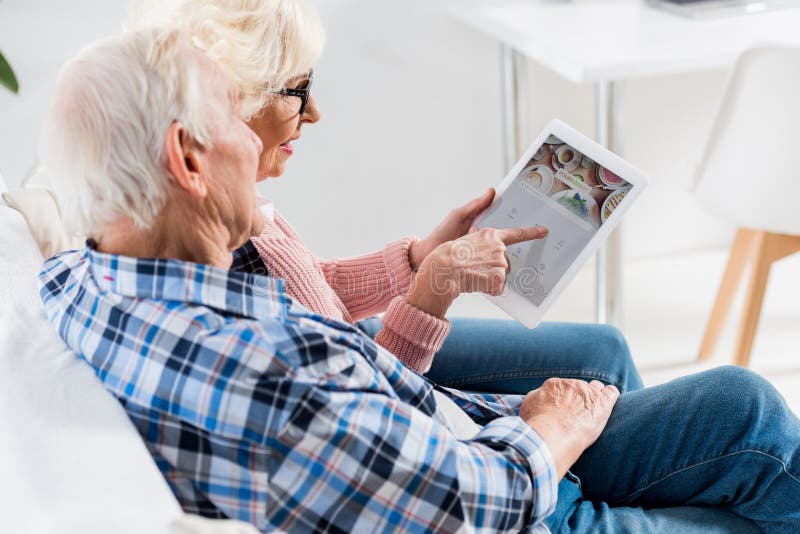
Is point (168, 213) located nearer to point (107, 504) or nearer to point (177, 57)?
point (177, 57)

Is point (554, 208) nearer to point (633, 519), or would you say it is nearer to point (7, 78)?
point (633, 519)

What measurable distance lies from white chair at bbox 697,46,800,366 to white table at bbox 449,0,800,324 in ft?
0.27

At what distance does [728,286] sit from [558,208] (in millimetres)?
992

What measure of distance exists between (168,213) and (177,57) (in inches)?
5.8

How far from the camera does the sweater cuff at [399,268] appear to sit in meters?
1.35

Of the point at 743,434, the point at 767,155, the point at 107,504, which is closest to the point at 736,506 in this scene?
the point at 743,434

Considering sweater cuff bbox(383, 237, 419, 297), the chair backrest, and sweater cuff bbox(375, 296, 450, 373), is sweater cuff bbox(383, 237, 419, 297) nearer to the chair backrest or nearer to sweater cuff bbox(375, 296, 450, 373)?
sweater cuff bbox(375, 296, 450, 373)

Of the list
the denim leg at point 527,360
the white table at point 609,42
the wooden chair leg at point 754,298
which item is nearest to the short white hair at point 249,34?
the denim leg at point 527,360

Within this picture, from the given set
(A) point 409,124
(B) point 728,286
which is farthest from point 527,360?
(A) point 409,124

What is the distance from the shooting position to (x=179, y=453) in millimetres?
814

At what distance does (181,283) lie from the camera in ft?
2.79

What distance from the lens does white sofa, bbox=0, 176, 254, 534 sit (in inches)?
27.1

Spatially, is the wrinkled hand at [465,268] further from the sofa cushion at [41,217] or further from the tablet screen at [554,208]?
the sofa cushion at [41,217]

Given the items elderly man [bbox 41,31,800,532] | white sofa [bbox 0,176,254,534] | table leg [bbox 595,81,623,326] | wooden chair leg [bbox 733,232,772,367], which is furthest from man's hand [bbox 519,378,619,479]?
wooden chair leg [bbox 733,232,772,367]
